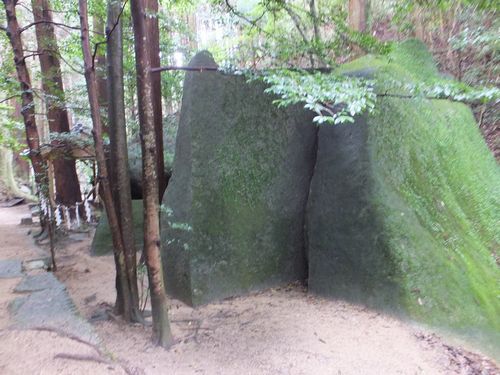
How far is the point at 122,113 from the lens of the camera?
173 inches

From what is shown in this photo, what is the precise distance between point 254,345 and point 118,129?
8.48ft

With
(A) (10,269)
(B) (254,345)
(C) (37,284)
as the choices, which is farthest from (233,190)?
(A) (10,269)

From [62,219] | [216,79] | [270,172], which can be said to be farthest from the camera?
[62,219]

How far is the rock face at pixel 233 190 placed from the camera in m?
5.28

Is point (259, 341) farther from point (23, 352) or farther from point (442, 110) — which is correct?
point (442, 110)

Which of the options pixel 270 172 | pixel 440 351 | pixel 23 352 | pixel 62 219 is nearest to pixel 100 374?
pixel 23 352

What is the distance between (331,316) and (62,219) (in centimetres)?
833

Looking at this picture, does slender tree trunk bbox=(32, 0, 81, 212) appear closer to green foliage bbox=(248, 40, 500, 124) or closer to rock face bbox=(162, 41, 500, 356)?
rock face bbox=(162, 41, 500, 356)

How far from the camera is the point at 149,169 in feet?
12.5

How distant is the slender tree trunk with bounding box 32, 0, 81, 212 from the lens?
8.30m

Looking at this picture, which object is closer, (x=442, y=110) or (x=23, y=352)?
(x=23, y=352)

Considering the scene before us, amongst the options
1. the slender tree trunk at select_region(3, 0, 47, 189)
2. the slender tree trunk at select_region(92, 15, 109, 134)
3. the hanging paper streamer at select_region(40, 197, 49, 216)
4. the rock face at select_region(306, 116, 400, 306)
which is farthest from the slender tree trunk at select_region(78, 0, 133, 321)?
the slender tree trunk at select_region(92, 15, 109, 134)

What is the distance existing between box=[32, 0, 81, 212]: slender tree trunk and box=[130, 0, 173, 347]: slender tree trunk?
4.35 m

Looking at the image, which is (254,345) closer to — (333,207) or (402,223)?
(333,207)
